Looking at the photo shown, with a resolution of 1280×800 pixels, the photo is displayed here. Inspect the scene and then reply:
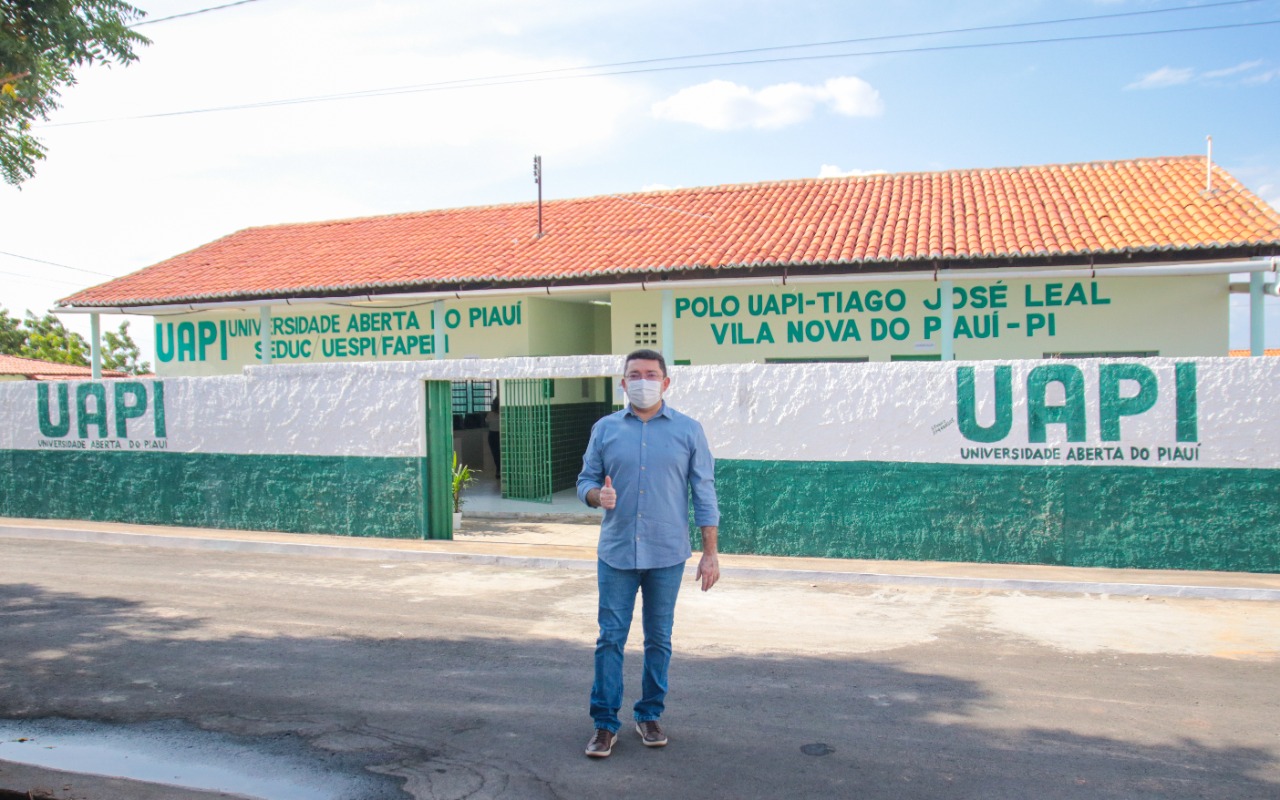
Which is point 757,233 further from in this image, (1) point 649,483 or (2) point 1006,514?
(1) point 649,483

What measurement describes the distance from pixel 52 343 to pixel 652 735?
177ft

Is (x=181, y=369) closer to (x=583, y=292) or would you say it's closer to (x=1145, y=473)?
(x=583, y=292)

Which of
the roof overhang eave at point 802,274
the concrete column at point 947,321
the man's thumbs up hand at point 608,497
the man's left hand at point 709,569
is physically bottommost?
the man's left hand at point 709,569

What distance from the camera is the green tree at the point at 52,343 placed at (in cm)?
4922

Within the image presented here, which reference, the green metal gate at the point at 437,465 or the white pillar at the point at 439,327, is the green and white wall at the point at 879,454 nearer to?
the green metal gate at the point at 437,465

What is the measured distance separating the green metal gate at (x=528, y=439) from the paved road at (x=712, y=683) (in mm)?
5983

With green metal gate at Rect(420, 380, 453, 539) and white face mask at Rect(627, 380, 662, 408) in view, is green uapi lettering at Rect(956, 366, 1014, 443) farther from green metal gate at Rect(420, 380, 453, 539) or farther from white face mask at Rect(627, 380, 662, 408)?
white face mask at Rect(627, 380, 662, 408)

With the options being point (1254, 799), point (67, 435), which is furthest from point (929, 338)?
point (67, 435)

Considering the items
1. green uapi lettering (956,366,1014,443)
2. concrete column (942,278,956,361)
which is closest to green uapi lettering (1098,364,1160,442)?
green uapi lettering (956,366,1014,443)

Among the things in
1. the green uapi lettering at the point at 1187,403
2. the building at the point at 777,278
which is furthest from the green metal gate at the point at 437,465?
the green uapi lettering at the point at 1187,403

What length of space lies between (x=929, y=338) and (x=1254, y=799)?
10494 millimetres

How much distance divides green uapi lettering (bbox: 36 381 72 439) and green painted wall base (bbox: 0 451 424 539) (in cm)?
28

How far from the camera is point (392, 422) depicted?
11508 millimetres

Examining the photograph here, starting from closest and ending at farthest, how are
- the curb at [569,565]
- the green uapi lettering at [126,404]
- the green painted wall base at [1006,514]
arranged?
the curb at [569,565], the green painted wall base at [1006,514], the green uapi lettering at [126,404]
